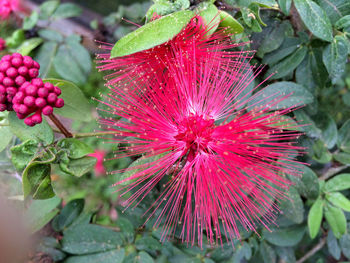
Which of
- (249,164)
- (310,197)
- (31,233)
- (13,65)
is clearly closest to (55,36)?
(13,65)

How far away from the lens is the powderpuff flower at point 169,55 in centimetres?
90

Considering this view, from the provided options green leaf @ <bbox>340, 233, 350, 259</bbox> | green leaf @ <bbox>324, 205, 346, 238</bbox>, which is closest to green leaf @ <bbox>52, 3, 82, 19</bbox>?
green leaf @ <bbox>324, 205, 346, 238</bbox>

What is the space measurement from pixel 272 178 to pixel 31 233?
31.4 inches

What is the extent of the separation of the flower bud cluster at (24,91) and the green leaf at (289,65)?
2.22 feet

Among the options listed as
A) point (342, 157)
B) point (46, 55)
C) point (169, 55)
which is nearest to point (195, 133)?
point (169, 55)

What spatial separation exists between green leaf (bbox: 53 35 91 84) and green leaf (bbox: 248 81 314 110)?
2.73ft

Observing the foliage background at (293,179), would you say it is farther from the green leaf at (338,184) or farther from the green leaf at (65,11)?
the green leaf at (65,11)

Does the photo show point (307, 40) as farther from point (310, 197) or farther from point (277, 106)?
point (310, 197)

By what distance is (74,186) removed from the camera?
1.98 metres

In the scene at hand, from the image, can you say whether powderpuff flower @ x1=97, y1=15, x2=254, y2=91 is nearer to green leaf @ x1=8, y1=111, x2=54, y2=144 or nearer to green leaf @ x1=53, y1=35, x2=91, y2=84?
green leaf @ x1=8, y1=111, x2=54, y2=144

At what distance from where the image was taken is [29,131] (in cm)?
89

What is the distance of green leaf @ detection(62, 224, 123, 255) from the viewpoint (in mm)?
1100

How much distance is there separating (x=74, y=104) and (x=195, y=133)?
39 centimetres

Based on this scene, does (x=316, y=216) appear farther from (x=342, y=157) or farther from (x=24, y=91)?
(x=24, y=91)
